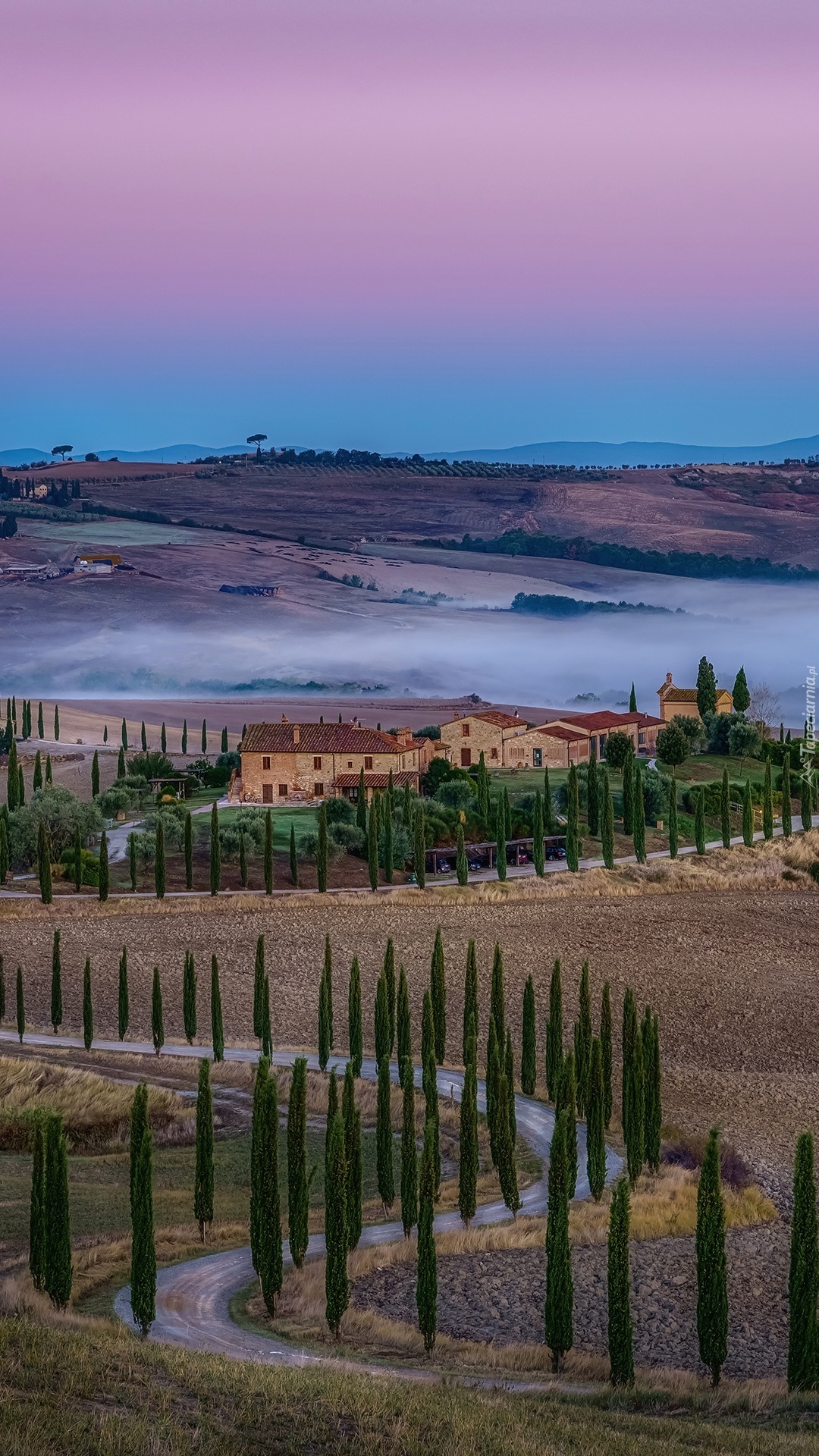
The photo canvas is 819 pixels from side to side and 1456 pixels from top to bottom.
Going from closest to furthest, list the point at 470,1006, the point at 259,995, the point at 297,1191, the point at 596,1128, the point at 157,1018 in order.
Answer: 1. the point at 297,1191
2. the point at 596,1128
3. the point at 470,1006
4. the point at 157,1018
5. the point at 259,995

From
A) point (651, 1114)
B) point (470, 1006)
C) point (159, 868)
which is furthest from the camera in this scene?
point (159, 868)

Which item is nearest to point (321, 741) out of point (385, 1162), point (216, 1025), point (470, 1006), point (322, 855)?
point (322, 855)

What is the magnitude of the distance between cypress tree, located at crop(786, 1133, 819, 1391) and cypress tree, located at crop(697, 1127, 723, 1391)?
2.71 feet

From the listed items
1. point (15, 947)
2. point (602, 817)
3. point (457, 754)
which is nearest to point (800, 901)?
point (602, 817)

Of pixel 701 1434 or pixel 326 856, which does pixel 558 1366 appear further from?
pixel 326 856

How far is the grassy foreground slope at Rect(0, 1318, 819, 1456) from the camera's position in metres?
17.7

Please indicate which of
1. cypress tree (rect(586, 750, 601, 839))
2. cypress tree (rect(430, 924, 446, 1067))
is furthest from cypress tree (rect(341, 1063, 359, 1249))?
cypress tree (rect(586, 750, 601, 839))

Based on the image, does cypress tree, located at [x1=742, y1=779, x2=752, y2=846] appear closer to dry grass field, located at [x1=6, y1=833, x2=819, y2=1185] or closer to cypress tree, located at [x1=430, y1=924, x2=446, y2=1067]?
dry grass field, located at [x1=6, y1=833, x2=819, y2=1185]

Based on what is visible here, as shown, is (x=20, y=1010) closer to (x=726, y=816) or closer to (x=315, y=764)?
(x=315, y=764)

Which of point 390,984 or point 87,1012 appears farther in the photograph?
point 87,1012

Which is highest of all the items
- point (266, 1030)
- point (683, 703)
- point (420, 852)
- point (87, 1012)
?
point (683, 703)

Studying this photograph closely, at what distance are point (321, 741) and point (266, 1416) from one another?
166 ft

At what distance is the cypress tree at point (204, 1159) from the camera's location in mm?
26625

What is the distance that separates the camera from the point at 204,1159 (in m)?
26.6
